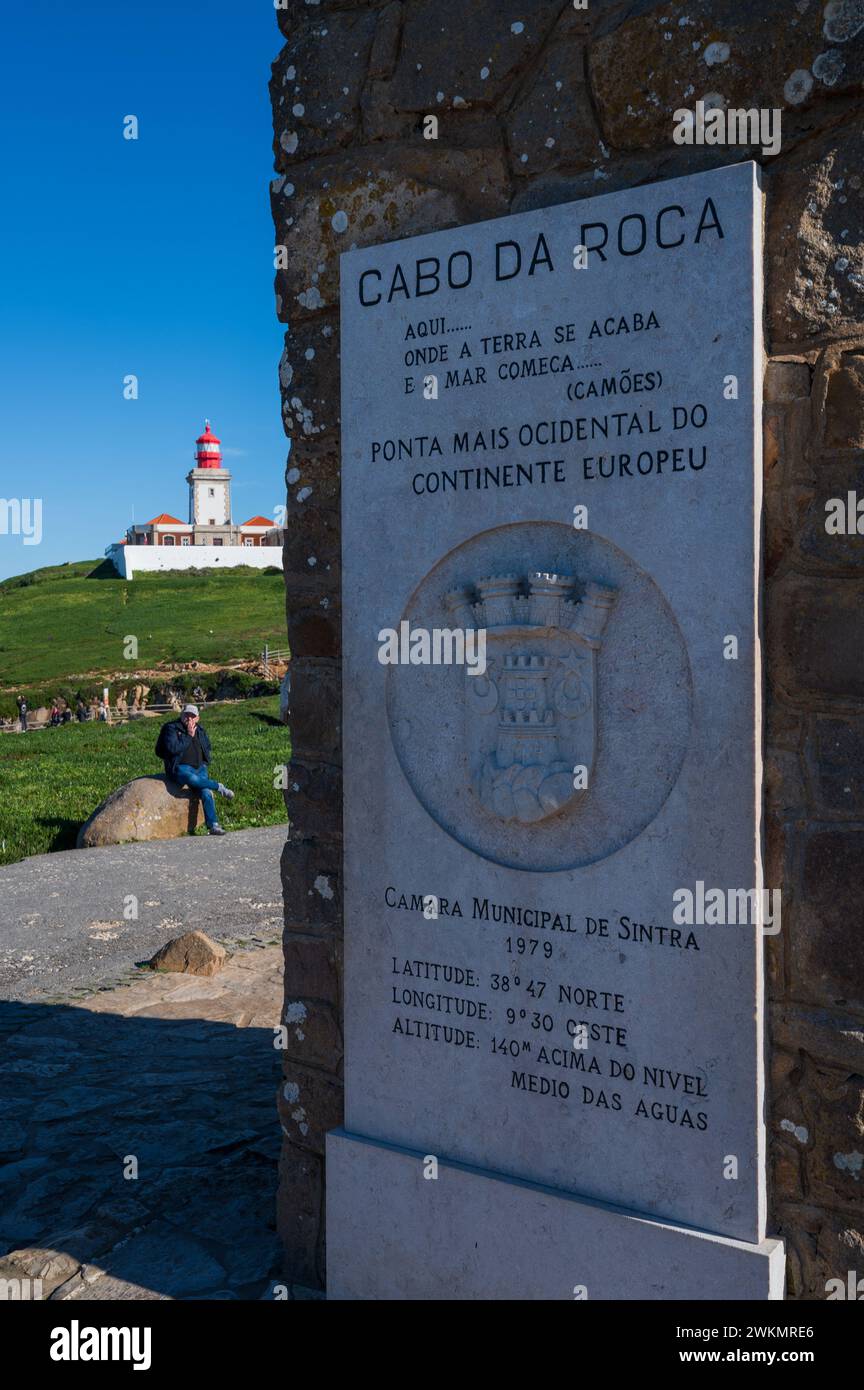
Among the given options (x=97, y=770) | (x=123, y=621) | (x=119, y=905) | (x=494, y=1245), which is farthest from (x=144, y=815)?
(x=123, y=621)

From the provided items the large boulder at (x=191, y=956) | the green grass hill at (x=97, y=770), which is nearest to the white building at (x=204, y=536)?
the green grass hill at (x=97, y=770)

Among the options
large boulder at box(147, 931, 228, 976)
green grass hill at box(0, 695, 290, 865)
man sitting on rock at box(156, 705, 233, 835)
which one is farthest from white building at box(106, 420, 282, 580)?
large boulder at box(147, 931, 228, 976)

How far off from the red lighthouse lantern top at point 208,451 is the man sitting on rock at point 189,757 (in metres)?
74.7

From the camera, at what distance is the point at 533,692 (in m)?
2.79

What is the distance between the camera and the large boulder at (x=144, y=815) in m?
10.5

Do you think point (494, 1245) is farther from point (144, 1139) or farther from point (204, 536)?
point (204, 536)

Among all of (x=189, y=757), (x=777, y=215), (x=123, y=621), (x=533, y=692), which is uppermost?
(x=123, y=621)

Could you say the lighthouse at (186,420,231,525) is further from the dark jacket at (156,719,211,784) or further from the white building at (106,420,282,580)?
the dark jacket at (156,719,211,784)

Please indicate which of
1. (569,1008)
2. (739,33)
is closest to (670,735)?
(569,1008)

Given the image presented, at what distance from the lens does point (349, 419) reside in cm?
314

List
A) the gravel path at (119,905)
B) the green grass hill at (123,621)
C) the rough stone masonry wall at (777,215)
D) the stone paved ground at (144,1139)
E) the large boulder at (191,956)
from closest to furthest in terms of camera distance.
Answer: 1. the rough stone masonry wall at (777,215)
2. the stone paved ground at (144,1139)
3. the large boulder at (191,956)
4. the gravel path at (119,905)
5. the green grass hill at (123,621)

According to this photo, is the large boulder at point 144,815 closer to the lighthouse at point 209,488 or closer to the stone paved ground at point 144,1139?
the stone paved ground at point 144,1139

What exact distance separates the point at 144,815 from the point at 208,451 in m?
76.0

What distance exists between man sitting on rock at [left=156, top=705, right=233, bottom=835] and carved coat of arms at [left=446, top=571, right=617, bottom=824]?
324 inches
